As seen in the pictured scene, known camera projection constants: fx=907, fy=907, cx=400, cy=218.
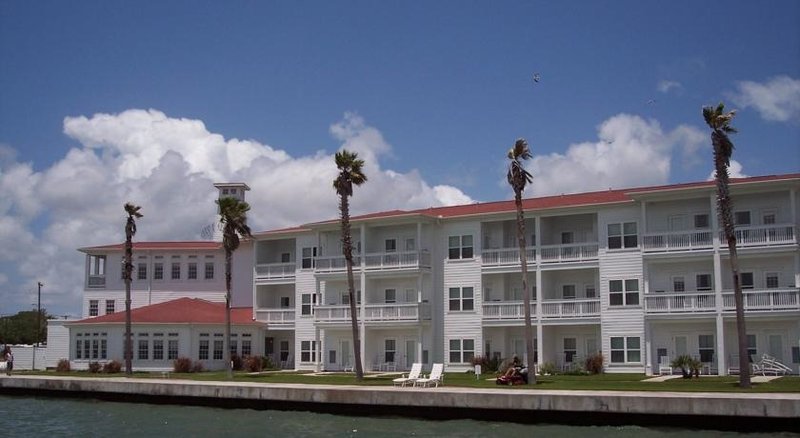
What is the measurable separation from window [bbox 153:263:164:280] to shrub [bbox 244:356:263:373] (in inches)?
466

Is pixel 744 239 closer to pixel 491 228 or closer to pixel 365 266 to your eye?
pixel 491 228

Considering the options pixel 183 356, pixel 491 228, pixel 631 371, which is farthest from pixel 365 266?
pixel 631 371

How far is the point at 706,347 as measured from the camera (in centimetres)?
4188

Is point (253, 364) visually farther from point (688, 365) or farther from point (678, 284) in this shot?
point (688, 365)

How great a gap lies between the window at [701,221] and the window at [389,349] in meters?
17.3

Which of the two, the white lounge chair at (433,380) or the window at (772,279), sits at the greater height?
the window at (772,279)

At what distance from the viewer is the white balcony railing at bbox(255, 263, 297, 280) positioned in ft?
180

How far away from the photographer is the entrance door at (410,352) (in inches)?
1933

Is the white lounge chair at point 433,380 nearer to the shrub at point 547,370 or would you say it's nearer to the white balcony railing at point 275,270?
the shrub at point 547,370

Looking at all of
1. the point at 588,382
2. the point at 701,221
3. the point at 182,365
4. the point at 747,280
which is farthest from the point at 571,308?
the point at 182,365

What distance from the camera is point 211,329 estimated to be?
173 feet

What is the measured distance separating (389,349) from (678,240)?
17.0 meters

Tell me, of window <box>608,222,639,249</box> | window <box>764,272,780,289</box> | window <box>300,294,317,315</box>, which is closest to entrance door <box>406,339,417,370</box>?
window <box>300,294,317,315</box>

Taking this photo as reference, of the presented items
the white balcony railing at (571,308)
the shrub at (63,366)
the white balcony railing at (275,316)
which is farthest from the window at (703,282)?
the shrub at (63,366)
